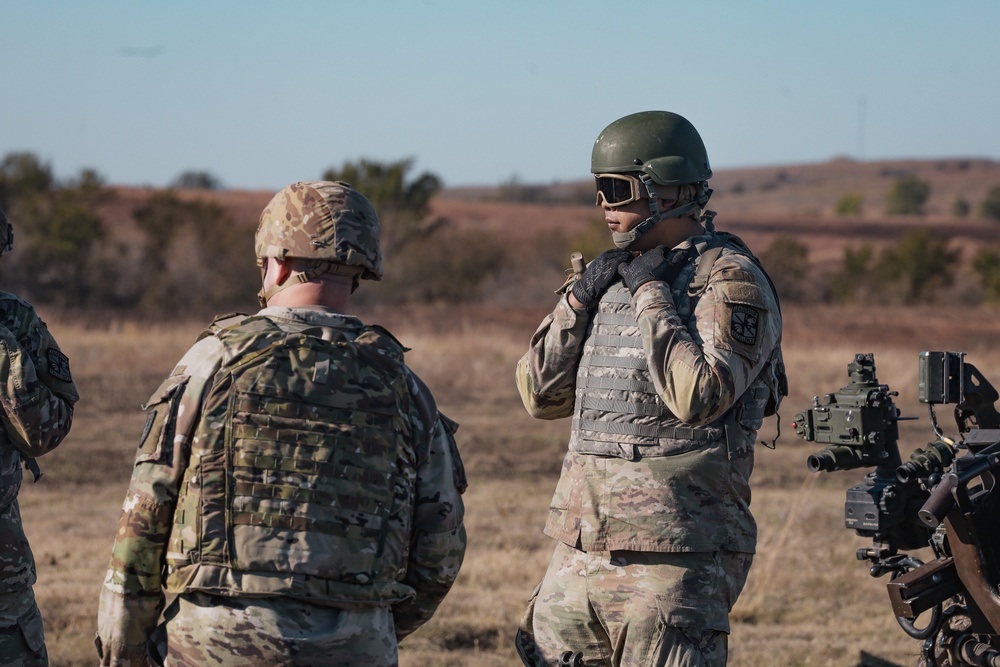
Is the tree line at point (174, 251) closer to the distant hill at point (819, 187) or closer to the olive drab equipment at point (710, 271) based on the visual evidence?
the olive drab equipment at point (710, 271)

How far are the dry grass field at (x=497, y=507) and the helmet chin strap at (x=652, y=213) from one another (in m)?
3.00

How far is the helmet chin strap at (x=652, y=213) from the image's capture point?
3898 millimetres

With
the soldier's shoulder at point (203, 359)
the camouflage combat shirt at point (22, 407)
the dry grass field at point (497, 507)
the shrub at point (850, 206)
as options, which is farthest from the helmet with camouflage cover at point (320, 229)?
the shrub at point (850, 206)

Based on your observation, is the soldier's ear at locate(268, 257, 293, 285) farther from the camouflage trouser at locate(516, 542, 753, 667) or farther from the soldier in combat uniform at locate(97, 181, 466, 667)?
the camouflage trouser at locate(516, 542, 753, 667)

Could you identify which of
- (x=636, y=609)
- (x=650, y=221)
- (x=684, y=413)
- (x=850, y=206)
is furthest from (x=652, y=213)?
(x=850, y=206)

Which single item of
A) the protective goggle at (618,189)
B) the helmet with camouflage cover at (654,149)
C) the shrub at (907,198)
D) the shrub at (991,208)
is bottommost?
the protective goggle at (618,189)

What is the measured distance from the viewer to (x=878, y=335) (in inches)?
982

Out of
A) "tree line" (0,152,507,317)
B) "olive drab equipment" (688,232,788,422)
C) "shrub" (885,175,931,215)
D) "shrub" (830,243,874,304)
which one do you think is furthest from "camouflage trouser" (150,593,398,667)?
"shrub" (885,175,931,215)

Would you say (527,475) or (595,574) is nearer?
(595,574)

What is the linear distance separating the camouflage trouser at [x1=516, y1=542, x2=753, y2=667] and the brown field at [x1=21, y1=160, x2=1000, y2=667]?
2.51 metres

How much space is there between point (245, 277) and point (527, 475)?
22.1 m

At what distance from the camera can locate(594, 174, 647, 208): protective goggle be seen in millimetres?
3912

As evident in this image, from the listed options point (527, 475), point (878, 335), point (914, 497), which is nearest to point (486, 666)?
point (914, 497)

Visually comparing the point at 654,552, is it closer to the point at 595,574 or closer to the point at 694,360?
the point at 595,574
